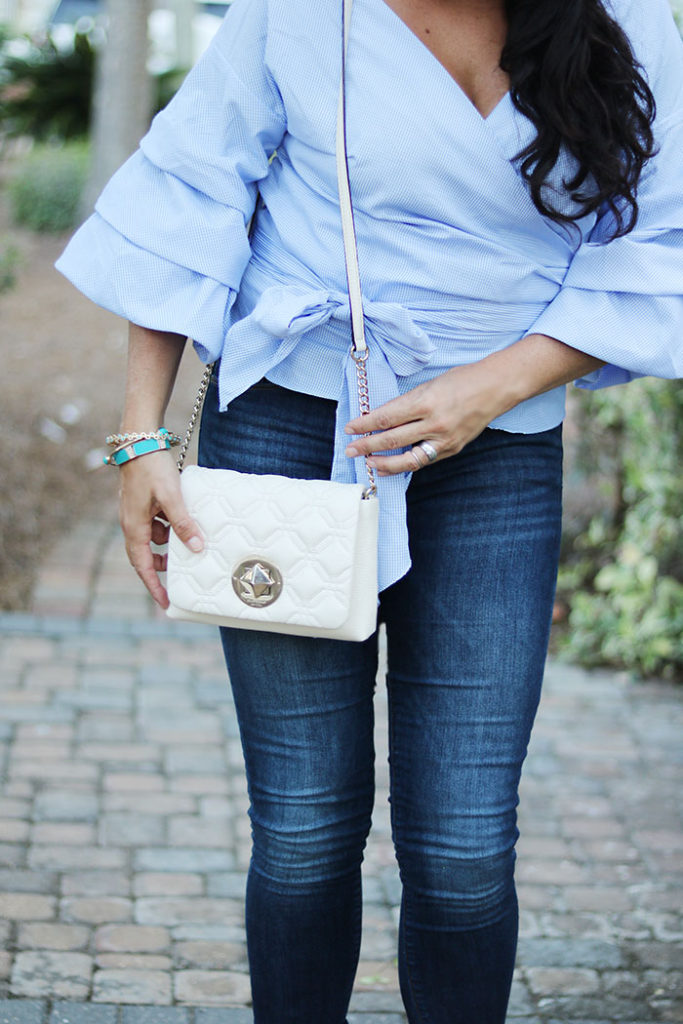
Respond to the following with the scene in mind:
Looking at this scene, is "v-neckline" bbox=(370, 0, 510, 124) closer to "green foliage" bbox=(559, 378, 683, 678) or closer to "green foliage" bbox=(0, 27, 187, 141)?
"green foliage" bbox=(559, 378, 683, 678)

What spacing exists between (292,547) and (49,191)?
35.8 feet

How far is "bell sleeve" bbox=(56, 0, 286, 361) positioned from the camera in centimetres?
177

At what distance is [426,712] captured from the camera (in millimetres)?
1813

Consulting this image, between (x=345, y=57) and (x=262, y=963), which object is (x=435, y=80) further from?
(x=262, y=963)

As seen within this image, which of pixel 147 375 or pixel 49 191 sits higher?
pixel 147 375

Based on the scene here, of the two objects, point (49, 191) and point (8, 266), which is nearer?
point (8, 266)

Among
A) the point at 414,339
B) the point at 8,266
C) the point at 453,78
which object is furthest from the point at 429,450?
the point at 8,266

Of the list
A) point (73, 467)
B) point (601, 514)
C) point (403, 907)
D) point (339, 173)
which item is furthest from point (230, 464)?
point (73, 467)

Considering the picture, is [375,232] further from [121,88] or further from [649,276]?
[121,88]

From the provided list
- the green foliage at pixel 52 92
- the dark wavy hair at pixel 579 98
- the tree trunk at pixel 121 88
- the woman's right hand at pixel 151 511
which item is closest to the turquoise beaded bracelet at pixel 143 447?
the woman's right hand at pixel 151 511

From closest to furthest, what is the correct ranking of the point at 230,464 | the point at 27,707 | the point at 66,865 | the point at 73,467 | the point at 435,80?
the point at 435,80
the point at 230,464
the point at 66,865
the point at 27,707
the point at 73,467

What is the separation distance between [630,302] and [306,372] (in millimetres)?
452

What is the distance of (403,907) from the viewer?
1900mm

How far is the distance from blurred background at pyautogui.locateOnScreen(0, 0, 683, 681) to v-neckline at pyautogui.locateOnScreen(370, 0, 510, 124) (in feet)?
9.21
